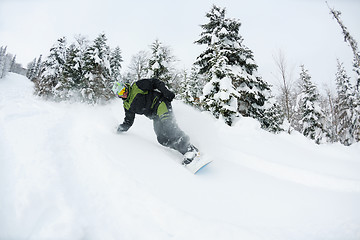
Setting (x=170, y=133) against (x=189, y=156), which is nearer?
(x=189, y=156)

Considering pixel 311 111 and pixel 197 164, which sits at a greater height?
pixel 311 111

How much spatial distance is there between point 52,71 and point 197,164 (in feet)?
69.6

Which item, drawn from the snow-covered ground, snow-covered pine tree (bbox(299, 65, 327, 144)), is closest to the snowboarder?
the snow-covered ground

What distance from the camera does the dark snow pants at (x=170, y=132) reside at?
9.55 feet

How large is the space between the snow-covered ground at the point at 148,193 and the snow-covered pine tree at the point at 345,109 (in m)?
18.1

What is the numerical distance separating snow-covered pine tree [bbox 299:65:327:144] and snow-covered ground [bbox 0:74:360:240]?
14.4 metres

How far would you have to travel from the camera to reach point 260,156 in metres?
3.34

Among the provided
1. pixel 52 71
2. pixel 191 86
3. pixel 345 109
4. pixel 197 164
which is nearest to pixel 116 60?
pixel 52 71

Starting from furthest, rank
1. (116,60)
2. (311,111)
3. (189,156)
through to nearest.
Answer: (116,60)
(311,111)
(189,156)

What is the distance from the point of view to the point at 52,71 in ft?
55.6

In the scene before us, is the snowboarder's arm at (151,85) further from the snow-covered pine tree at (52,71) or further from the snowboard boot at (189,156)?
the snow-covered pine tree at (52,71)

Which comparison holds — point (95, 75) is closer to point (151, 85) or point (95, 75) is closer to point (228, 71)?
point (228, 71)

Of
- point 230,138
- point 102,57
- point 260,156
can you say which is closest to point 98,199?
point 260,156

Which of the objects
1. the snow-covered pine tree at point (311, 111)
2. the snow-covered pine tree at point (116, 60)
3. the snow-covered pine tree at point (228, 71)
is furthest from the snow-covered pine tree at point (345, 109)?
the snow-covered pine tree at point (116, 60)
